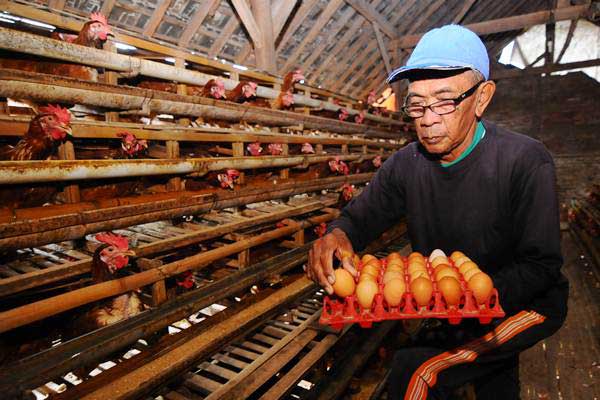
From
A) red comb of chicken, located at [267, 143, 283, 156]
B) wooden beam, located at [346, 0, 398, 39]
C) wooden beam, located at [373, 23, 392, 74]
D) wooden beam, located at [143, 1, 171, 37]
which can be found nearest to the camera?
red comb of chicken, located at [267, 143, 283, 156]

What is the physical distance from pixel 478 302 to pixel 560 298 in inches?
25.3

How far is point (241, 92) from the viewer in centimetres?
412

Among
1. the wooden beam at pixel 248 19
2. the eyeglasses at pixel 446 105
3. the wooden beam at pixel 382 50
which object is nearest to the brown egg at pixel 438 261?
the eyeglasses at pixel 446 105

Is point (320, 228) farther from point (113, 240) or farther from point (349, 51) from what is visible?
point (349, 51)

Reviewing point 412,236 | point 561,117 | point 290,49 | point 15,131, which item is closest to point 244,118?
point 15,131

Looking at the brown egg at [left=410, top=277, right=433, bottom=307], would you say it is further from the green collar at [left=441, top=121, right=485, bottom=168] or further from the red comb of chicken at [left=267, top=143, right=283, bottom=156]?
the red comb of chicken at [left=267, top=143, right=283, bottom=156]

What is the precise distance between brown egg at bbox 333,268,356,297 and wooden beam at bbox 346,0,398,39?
25.6 feet

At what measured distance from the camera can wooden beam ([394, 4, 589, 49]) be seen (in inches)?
362

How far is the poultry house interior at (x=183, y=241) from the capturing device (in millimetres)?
2031

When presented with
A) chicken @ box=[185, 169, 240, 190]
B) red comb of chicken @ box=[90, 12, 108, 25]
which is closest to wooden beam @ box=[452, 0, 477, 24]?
chicken @ box=[185, 169, 240, 190]

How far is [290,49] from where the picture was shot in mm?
7773

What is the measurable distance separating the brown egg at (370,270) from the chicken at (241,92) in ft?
9.64

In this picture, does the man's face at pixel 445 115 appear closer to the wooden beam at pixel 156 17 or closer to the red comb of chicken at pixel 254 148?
the red comb of chicken at pixel 254 148

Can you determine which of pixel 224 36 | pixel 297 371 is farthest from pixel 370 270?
pixel 224 36
